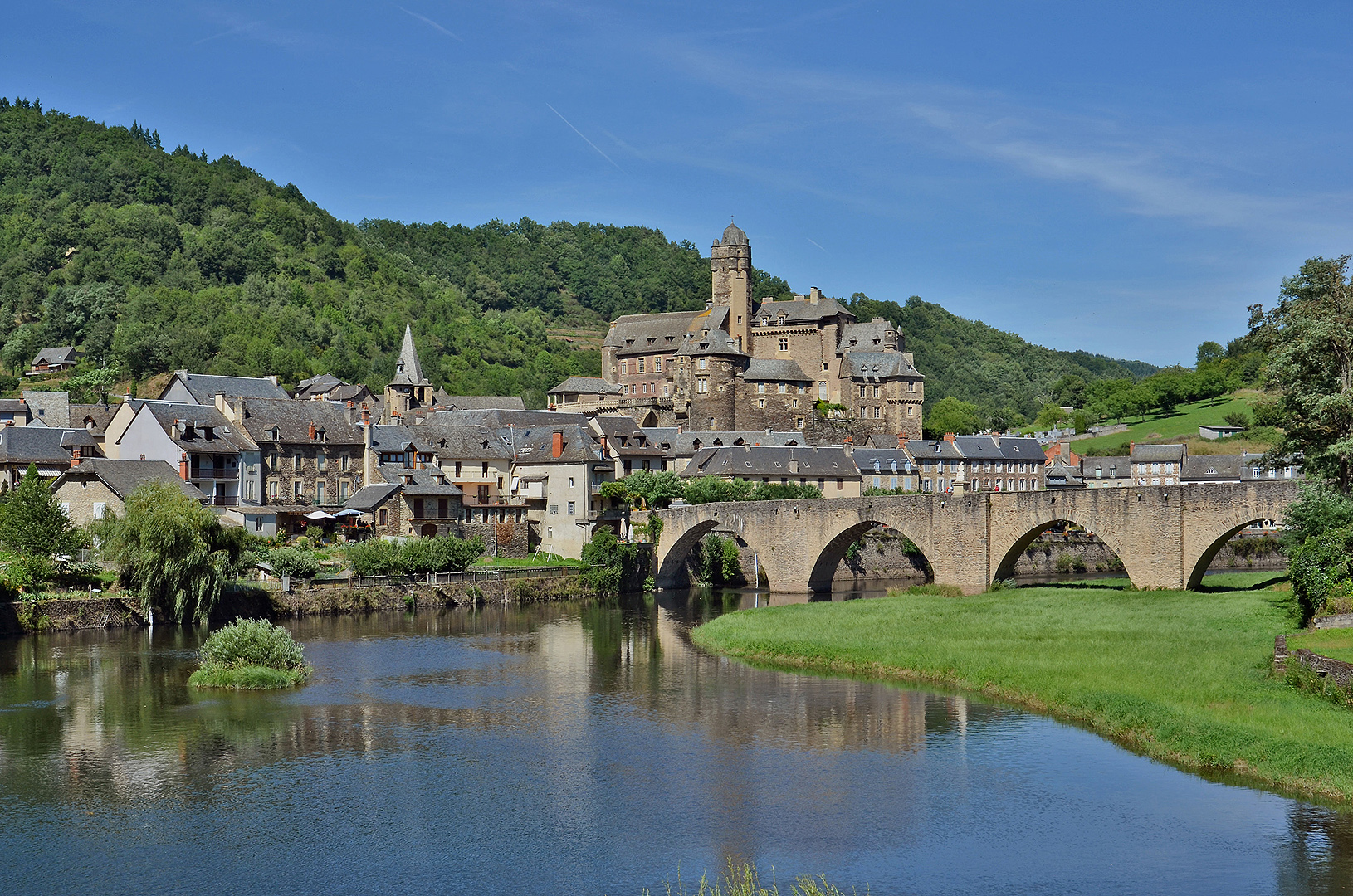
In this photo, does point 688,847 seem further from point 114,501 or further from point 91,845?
point 114,501

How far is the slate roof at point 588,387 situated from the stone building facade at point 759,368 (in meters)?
1.24

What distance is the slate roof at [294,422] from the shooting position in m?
72.6

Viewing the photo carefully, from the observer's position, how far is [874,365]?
367 ft

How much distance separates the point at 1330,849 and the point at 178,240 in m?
157

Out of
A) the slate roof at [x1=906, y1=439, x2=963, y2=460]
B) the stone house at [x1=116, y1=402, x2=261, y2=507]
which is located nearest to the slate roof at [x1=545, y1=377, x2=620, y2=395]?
the slate roof at [x1=906, y1=439, x2=963, y2=460]

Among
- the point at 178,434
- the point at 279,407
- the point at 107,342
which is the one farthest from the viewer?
the point at 107,342

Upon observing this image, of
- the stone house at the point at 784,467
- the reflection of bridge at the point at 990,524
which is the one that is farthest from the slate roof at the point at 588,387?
the reflection of bridge at the point at 990,524

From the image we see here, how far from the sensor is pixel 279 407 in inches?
2945

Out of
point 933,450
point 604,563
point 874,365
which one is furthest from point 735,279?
point 604,563

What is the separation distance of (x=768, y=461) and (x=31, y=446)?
146ft

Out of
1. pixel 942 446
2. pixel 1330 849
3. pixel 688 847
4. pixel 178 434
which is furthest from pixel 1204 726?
pixel 942 446

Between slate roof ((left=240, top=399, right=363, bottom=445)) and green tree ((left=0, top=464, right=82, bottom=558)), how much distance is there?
18.9m

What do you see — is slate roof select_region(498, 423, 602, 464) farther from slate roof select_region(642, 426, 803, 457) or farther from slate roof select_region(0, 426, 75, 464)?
slate roof select_region(0, 426, 75, 464)

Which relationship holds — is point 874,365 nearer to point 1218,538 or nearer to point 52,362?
point 1218,538
